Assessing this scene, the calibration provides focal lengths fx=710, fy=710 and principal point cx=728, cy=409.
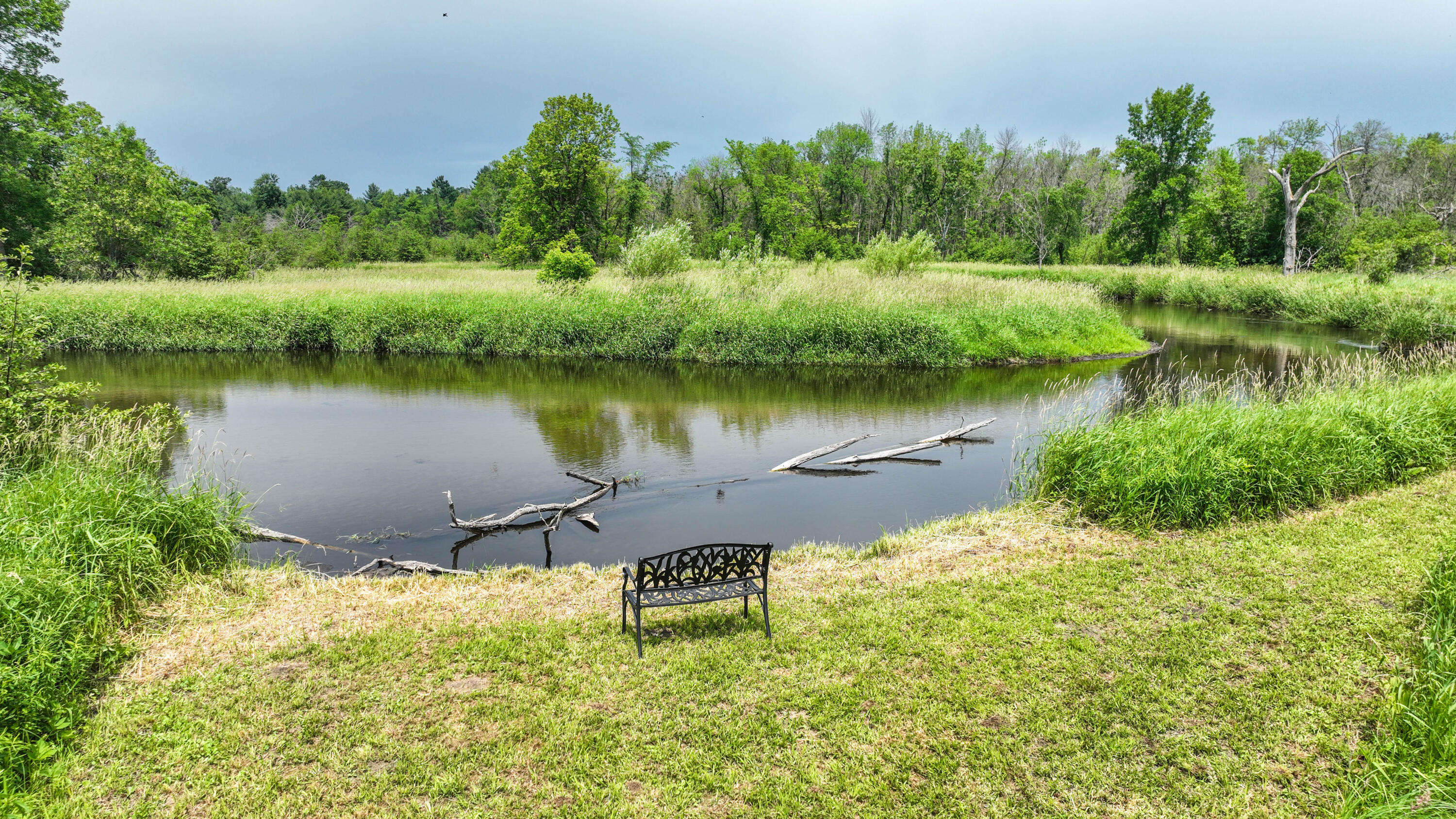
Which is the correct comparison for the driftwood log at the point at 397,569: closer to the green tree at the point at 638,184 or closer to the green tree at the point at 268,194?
the green tree at the point at 638,184

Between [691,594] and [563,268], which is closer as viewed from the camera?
[691,594]

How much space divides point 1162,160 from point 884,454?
5130 centimetres

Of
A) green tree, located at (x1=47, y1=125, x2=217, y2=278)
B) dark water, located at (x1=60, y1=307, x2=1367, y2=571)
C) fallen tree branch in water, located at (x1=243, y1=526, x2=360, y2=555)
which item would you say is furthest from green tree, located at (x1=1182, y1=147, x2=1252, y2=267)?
green tree, located at (x1=47, y1=125, x2=217, y2=278)

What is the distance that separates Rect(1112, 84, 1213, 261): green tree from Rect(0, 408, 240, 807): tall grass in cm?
5761

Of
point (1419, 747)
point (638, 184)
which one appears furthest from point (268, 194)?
point (1419, 747)

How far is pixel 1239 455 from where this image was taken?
332 inches

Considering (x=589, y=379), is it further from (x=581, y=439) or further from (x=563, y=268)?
(x=563, y=268)

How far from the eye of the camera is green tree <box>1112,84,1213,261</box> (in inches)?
1928

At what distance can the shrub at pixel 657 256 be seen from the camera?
26359mm

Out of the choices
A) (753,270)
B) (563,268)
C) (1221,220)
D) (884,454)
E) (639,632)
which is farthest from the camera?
(1221,220)

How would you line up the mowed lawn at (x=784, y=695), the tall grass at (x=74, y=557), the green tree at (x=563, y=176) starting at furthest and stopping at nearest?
the green tree at (x=563, y=176), the tall grass at (x=74, y=557), the mowed lawn at (x=784, y=695)

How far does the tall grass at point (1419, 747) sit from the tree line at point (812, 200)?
31961mm

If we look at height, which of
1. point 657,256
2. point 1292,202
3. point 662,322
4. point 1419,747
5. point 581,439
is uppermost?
point 1292,202

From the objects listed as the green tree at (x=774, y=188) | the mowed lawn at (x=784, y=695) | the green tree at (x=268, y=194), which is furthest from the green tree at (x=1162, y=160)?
the green tree at (x=268, y=194)
